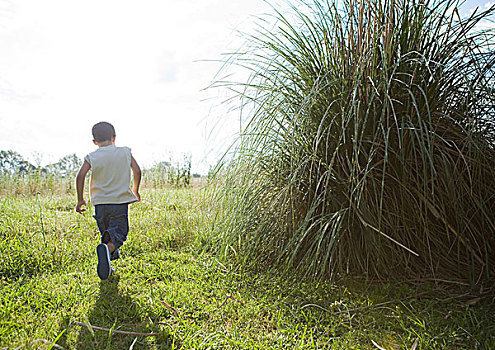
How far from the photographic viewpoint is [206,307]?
69.2 inches

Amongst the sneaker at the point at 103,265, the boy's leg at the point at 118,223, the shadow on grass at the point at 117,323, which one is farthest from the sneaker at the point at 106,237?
the shadow on grass at the point at 117,323

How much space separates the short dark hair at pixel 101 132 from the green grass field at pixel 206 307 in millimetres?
780

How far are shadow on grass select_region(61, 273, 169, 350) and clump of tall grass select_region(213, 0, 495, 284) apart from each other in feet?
2.34

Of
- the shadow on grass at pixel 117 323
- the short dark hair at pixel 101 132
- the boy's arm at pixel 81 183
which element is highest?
the short dark hair at pixel 101 132

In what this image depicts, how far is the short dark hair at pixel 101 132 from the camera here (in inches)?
102

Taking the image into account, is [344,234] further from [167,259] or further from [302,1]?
[302,1]

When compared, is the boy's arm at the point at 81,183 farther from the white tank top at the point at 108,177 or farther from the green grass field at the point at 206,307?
the green grass field at the point at 206,307

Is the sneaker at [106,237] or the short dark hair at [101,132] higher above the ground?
the short dark hair at [101,132]

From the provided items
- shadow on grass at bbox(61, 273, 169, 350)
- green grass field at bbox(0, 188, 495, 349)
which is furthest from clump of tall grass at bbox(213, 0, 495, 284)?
shadow on grass at bbox(61, 273, 169, 350)

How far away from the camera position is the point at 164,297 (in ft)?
6.13

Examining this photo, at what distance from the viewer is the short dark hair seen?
2600mm

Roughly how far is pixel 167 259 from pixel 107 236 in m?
0.42

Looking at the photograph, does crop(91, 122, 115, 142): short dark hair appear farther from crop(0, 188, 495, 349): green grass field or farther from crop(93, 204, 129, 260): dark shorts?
crop(0, 188, 495, 349): green grass field

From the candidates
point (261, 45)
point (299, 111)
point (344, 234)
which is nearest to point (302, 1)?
point (261, 45)
